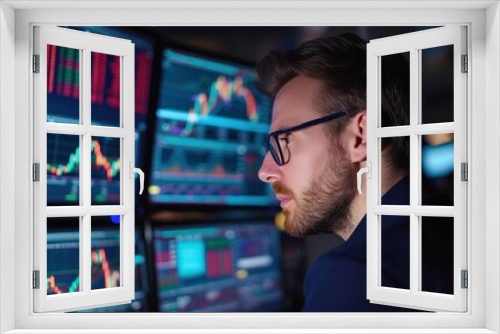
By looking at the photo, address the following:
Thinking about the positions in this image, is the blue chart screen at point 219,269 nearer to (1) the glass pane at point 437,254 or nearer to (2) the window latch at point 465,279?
(1) the glass pane at point 437,254

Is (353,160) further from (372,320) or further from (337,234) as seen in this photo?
(372,320)

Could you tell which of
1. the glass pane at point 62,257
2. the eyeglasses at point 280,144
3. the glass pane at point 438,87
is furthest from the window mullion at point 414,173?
the glass pane at point 62,257

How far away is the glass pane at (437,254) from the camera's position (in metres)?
2.88

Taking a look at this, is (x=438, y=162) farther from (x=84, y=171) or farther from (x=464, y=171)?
(x=84, y=171)

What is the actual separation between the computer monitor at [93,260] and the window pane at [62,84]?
25.1 inches

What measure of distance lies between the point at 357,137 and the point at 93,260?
1.93m

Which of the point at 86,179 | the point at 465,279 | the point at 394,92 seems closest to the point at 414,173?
the point at 465,279

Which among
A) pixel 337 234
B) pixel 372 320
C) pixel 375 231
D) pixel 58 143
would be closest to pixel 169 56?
pixel 58 143

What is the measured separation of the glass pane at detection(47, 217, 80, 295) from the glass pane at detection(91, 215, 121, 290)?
0.18m

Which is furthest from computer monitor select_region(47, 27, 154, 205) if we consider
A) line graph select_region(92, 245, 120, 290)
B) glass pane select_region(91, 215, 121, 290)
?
line graph select_region(92, 245, 120, 290)

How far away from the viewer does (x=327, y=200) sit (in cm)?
377

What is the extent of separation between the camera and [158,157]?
385 cm

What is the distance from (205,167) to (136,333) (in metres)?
1.86

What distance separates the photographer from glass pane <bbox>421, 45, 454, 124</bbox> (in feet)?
11.9
